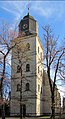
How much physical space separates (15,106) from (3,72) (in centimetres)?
3073

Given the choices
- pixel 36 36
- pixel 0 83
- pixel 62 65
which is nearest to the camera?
pixel 0 83

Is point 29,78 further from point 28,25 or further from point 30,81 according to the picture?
point 28,25

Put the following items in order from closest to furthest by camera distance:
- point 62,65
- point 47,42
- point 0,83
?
point 0,83
point 62,65
point 47,42

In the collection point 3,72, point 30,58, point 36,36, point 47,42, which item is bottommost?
point 3,72

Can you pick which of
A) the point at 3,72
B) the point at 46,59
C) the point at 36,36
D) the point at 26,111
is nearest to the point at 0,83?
the point at 3,72

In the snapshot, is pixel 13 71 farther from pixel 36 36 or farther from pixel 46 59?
pixel 46 59

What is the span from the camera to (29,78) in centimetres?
5516

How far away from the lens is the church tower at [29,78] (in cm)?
5333

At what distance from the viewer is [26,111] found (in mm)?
53344

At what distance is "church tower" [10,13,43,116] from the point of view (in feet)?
175

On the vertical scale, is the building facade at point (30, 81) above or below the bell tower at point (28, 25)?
below

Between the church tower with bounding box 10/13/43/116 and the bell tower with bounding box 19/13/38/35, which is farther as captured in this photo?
the bell tower with bounding box 19/13/38/35

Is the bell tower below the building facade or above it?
above

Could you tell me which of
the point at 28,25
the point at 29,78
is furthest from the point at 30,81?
the point at 28,25
